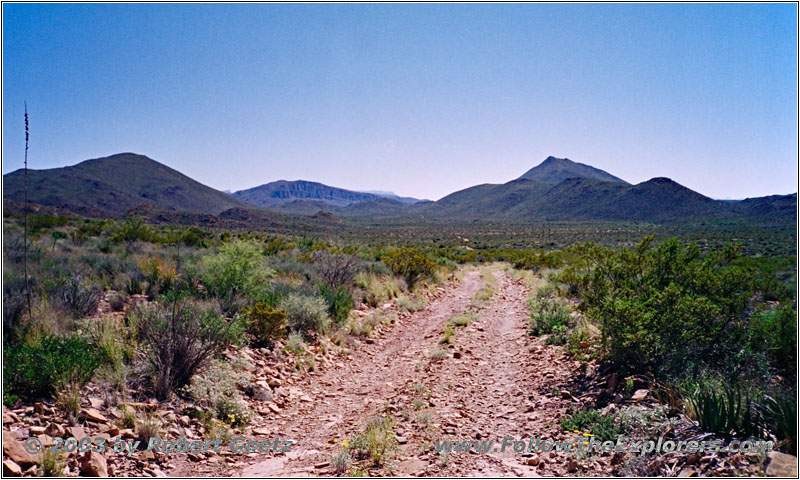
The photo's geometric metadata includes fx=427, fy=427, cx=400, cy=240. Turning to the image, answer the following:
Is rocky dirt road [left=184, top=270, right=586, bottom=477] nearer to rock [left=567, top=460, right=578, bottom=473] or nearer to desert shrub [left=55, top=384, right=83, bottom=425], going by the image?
rock [left=567, top=460, right=578, bottom=473]

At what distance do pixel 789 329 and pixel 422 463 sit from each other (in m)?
4.96

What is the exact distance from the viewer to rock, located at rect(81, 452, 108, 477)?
3709mm

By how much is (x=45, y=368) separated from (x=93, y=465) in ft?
4.87

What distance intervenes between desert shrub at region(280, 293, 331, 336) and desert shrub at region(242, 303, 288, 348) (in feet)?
2.12

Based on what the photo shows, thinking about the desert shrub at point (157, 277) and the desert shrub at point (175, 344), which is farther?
the desert shrub at point (157, 277)

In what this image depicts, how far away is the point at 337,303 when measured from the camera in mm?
9922

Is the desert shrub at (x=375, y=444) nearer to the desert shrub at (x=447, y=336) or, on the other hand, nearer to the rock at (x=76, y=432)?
the rock at (x=76, y=432)

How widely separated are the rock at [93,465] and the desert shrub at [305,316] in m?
4.62

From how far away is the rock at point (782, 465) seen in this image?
10.4ft

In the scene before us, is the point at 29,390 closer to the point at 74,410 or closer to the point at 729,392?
the point at 74,410

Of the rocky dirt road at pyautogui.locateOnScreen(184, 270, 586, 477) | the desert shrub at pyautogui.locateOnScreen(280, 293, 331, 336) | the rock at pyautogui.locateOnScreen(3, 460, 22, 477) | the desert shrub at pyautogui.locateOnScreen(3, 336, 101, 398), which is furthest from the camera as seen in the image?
the desert shrub at pyautogui.locateOnScreen(280, 293, 331, 336)

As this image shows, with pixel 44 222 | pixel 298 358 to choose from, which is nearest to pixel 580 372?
pixel 298 358

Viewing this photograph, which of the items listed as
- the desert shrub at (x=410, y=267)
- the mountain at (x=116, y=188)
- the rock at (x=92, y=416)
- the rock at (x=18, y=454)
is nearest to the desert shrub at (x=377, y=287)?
the desert shrub at (x=410, y=267)

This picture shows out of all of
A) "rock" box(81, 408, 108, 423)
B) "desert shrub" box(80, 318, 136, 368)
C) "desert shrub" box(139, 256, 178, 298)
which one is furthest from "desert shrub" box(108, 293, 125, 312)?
"rock" box(81, 408, 108, 423)
